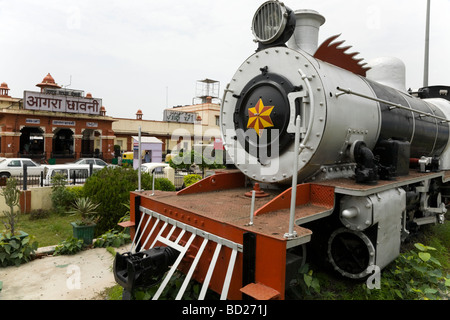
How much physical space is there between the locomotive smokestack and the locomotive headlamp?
0.54 metres

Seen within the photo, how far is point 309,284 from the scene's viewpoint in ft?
9.29

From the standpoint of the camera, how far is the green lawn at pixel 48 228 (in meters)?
7.15

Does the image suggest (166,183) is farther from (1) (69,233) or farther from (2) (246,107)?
(2) (246,107)

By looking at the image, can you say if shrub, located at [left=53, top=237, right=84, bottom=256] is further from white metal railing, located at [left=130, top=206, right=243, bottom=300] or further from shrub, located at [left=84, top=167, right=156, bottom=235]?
white metal railing, located at [left=130, top=206, right=243, bottom=300]

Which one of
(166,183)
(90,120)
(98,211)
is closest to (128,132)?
(90,120)

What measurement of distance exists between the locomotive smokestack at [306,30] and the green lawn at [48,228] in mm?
6419

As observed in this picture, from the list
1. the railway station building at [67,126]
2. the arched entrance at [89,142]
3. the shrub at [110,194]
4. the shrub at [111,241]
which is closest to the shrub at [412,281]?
the shrub at [111,241]

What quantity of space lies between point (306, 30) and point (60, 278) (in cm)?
483

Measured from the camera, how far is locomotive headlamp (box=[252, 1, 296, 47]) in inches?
144

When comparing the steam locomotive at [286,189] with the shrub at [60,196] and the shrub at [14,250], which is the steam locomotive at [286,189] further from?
the shrub at [60,196]

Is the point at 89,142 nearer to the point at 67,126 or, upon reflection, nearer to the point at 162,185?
the point at 67,126

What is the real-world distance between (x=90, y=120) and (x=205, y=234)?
25083 mm

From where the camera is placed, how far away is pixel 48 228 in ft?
26.5

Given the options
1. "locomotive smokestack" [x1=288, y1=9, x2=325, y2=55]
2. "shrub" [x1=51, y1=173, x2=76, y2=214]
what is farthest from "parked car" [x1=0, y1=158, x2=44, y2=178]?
"locomotive smokestack" [x1=288, y1=9, x2=325, y2=55]
